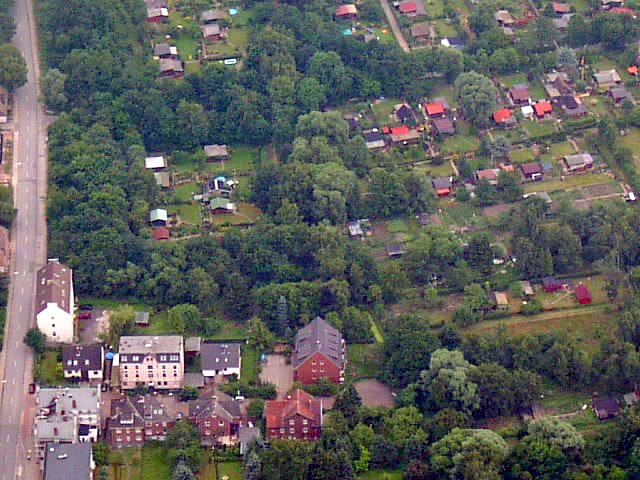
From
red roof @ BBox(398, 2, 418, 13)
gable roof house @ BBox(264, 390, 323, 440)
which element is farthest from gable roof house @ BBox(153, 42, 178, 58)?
gable roof house @ BBox(264, 390, 323, 440)

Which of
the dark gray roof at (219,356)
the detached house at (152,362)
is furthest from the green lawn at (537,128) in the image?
the detached house at (152,362)

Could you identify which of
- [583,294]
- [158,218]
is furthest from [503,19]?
[158,218]

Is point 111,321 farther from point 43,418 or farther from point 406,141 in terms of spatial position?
point 406,141

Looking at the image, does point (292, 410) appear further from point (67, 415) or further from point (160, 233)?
point (160, 233)

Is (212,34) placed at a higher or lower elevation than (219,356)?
higher

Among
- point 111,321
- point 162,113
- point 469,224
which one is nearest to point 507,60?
point 469,224

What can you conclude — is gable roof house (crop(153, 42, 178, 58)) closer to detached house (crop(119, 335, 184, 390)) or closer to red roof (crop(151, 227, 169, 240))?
red roof (crop(151, 227, 169, 240))
